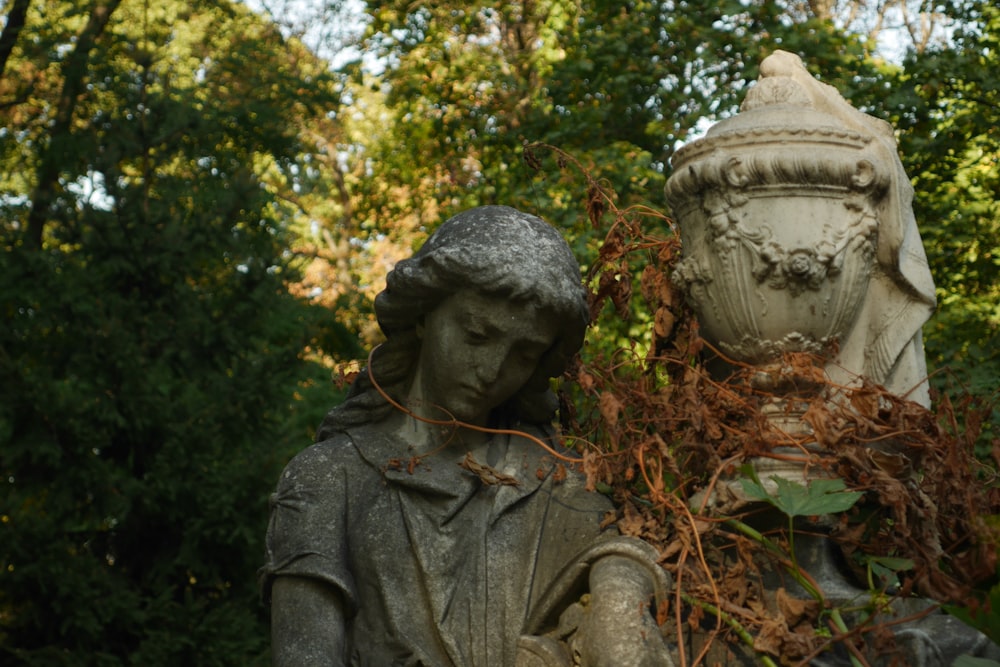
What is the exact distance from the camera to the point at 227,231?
1282 centimetres

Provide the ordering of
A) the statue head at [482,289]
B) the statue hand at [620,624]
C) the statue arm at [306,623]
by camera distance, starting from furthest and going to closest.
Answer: the statue head at [482,289] → the statue arm at [306,623] → the statue hand at [620,624]

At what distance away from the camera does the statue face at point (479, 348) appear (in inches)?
143

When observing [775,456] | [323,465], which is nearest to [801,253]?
[775,456]

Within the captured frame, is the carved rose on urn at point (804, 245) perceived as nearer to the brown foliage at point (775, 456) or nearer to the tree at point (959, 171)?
the brown foliage at point (775, 456)

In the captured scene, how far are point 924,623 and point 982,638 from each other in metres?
0.13

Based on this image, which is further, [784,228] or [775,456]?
[784,228]

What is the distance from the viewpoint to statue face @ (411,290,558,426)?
363 centimetres

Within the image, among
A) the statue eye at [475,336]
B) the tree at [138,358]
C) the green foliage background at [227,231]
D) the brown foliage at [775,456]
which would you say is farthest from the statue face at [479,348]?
the tree at [138,358]

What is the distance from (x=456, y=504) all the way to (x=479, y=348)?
0.38 meters

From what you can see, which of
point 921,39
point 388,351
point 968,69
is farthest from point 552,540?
point 921,39

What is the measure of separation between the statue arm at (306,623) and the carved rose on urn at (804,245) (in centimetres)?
125

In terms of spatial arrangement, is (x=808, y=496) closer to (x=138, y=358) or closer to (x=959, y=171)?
(x=959, y=171)

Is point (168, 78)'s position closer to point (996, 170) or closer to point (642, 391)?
point (996, 170)

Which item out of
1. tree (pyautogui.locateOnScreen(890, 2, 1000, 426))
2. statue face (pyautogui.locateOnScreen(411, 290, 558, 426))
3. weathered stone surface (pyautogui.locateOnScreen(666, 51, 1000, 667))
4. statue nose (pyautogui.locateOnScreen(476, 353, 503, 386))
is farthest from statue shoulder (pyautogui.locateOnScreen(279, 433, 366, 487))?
tree (pyautogui.locateOnScreen(890, 2, 1000, 426))
